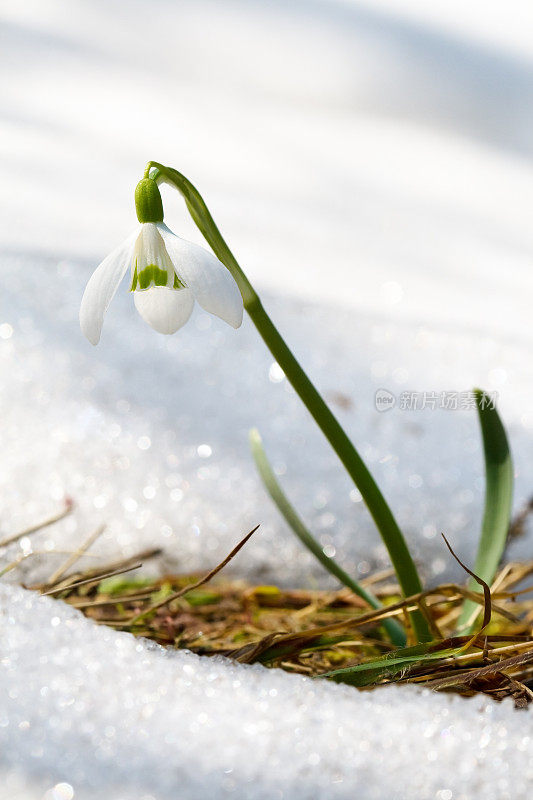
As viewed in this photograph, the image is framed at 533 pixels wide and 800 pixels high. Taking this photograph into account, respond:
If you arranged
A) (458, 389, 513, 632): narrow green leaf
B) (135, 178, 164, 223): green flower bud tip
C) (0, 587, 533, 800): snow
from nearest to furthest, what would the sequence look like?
(0, 587, 533, 800): snow, (135, 178, 164, 223): green flower bud tip, (458, 389, 513, 632): narrow green leaf

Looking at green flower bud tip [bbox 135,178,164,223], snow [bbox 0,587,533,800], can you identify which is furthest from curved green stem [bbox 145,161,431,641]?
snow [bbox 0,587,533,800]

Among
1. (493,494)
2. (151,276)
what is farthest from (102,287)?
(493,494)

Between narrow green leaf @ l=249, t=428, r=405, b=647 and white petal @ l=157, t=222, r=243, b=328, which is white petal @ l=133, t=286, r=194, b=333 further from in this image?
narrow green leaf @ l=249, t=428, r=405, b=647

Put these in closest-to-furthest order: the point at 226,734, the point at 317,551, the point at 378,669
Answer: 1. the point at 226,734
2. the point at 378,669
3. the point at 317,551

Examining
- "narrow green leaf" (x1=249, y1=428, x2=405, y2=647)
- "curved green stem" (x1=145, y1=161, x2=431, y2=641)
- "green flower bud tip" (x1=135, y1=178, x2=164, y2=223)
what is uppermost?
"green flower bud tip" (x1=135, y1=178, x2=164, y2=223)

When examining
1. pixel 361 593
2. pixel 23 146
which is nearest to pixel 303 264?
pixel 23 146

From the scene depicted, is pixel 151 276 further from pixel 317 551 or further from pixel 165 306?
pixel 317 551

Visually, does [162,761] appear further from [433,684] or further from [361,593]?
[361,593]
